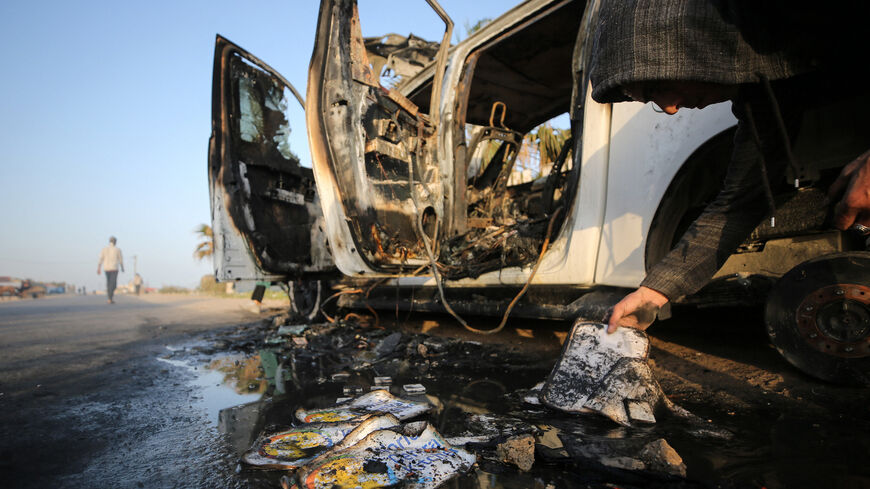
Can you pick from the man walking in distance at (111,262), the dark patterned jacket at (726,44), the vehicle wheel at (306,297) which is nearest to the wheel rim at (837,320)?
the dark patterned jacket at (726,44)

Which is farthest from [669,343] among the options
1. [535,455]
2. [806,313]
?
[535,455]

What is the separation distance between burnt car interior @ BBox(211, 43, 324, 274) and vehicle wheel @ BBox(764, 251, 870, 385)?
3881 mm

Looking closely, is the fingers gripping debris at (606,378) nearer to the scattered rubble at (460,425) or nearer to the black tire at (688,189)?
the scattered rubble at (460,425)

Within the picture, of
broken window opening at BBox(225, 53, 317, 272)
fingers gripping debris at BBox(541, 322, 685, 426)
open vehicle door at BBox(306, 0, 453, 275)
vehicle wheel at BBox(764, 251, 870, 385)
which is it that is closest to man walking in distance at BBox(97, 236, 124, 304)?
broken window opening at BBox(225, 53, 317, 272)

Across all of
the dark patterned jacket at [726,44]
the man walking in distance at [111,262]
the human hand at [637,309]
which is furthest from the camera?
the man walking in distance at [111,262]

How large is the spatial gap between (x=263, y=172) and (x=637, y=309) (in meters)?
3.86

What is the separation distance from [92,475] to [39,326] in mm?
5467

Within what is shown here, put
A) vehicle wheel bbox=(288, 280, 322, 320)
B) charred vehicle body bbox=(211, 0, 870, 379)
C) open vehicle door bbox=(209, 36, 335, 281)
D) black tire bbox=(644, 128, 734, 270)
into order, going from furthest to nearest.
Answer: vehicle wheel bbox=(288, 280, 322, 320) → open vehicle door bbox=(209, 36, 335, 281) → black tire bbox=(644, 128, 734, 270) → charred vehicle body bbox=(211, 0, 870, 379)

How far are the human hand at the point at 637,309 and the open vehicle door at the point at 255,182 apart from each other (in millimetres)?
3341

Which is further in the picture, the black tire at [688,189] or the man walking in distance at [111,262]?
the man walking in distance at [111,262]

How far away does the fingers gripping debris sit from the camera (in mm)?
1474

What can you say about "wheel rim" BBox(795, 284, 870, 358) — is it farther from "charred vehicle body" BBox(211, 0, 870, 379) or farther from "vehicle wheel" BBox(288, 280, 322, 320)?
→ "vehicle wheel" BBox(288, 280, 322, 320)

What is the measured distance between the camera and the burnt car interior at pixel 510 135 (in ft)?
9.37

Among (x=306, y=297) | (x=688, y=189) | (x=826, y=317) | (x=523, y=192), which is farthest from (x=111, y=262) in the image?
(x=826, y=317)
